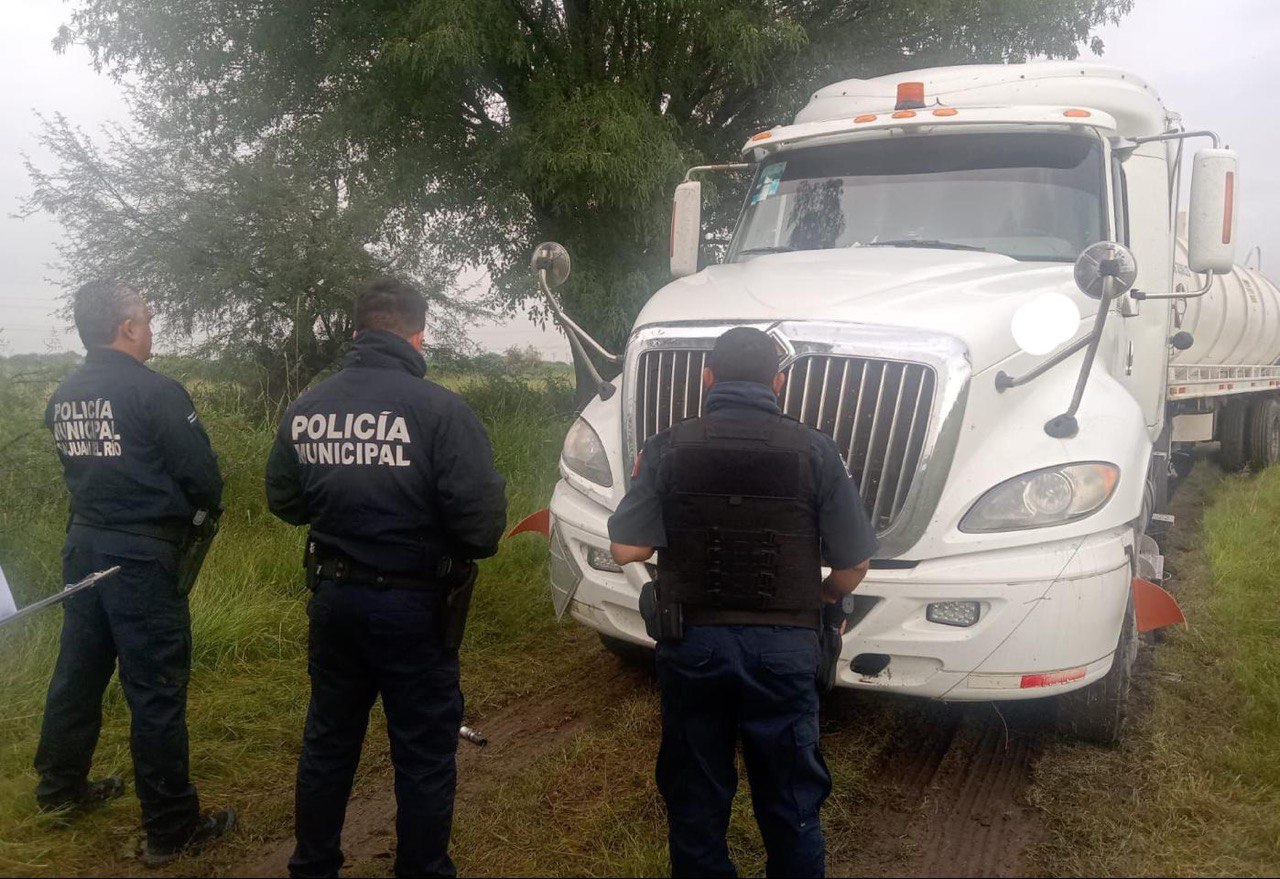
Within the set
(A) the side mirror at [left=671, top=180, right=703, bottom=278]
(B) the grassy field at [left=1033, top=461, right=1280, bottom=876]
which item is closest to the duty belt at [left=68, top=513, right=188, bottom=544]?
(B) the grassy field at [left=1033, top=461, right=1280, bottom=876]

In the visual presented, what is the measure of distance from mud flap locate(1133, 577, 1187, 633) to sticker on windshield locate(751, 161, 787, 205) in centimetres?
276

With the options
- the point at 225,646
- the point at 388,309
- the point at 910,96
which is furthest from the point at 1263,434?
the point at 388,309

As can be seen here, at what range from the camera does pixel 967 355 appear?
3.65 meters

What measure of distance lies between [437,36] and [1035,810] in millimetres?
8023

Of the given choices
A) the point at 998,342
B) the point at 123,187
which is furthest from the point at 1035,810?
the point at 123,187

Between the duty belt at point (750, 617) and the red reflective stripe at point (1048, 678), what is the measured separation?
3.87 ft

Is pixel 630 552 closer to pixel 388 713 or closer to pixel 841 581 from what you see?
pixel 841 581

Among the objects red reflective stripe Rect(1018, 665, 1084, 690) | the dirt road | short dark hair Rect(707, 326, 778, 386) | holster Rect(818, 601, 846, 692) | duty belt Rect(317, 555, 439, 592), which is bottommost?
the dirt road

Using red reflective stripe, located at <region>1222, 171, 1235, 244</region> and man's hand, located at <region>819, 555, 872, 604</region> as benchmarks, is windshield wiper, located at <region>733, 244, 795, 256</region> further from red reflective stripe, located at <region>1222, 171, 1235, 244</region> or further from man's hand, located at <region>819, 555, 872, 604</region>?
man's hand, located at <region>819, 555, 872, 604</region>

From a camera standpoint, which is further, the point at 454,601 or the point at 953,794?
the point at 953,794

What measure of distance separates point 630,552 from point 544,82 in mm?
8813

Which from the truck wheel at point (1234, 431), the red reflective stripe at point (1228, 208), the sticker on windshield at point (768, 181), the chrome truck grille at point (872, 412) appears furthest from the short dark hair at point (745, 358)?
the truck wheel at point (1234, 431)

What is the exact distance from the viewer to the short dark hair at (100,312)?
3.27 meters

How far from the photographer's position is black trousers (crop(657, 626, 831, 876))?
268cm
